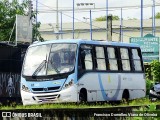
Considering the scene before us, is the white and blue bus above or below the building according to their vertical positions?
below

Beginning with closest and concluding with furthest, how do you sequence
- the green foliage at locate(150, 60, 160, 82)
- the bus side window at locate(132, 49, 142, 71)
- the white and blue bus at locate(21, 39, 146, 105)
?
the white and blue bus at locate(21, 39, 146, 105), the bus side window at locate(132, 49, 142, 71), the green foliage at locate(150, 60, 160, 82)

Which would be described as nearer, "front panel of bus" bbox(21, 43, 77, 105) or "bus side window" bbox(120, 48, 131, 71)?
"front panel of bus" bbox(21, 43, 77, 105)

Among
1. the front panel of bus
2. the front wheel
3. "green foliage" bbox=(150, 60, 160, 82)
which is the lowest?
"green foliage" bbox=(150, 60, 160, 82)

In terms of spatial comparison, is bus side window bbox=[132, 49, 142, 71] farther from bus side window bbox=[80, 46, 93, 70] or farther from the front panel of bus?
the front panel of bus

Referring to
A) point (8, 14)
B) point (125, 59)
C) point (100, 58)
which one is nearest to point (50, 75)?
point (100, 58)

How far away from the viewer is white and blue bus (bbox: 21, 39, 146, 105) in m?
20.2

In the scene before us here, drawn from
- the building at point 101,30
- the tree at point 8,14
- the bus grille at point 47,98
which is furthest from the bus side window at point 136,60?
the building at point 101,30

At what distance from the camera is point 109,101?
22750 millimetres

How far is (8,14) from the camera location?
137 feet

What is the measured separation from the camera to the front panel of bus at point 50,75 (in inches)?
794

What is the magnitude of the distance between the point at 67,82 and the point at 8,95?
26.0 ft

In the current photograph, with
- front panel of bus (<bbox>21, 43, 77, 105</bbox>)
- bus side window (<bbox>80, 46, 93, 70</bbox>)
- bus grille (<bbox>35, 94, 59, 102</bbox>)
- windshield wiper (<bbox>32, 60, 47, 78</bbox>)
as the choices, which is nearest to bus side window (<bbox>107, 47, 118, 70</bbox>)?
bus side window (<bbox>80, 46, 93, 70</bbox>)

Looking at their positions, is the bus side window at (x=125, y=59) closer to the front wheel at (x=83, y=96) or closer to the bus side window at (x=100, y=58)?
the bus side window at (x=100, y=58)

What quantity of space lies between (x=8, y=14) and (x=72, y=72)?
2223 centimetres
